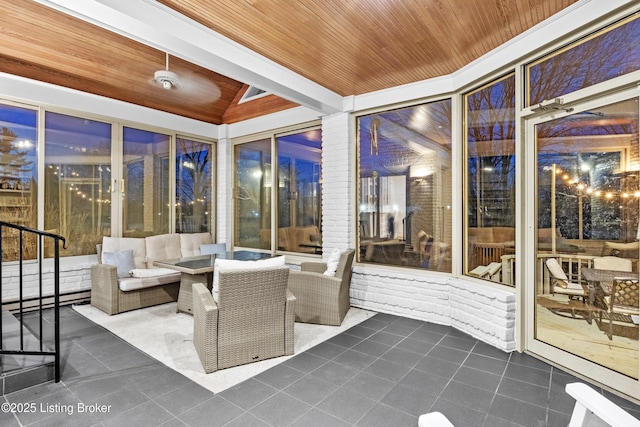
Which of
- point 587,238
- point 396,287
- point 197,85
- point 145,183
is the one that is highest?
point 197,85

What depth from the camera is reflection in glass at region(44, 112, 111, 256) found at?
4668mm

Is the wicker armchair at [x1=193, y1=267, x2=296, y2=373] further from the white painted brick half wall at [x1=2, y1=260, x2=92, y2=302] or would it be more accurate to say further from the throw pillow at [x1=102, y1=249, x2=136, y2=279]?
the white painted brick half wall at [x1=2, y1=260, x2=92, y2=302]

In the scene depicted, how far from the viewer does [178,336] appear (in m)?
3.57

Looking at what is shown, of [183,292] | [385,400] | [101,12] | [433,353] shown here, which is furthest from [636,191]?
[183,292]

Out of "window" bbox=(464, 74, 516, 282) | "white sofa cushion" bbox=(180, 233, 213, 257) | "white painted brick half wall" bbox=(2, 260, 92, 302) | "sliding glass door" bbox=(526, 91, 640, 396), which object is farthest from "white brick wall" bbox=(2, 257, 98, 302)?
"sliding glass door" bbox=(526, 91, 640, 396)

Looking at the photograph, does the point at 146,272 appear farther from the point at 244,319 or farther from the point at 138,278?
the point at 244,319

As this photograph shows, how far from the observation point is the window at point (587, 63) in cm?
252

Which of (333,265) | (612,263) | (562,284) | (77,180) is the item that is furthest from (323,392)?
(77,180)

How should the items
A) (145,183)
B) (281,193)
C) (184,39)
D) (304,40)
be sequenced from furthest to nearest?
(281,193)
(145,183)
(304,40)
(184,39)

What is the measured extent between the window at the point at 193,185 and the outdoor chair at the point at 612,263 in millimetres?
5876

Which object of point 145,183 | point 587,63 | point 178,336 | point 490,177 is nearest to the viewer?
point 587,63

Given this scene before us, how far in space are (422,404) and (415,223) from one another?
2.50 m

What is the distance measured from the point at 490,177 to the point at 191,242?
467cm

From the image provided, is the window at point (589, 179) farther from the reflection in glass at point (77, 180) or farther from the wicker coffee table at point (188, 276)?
the reflection in glass at point (77, 180)
